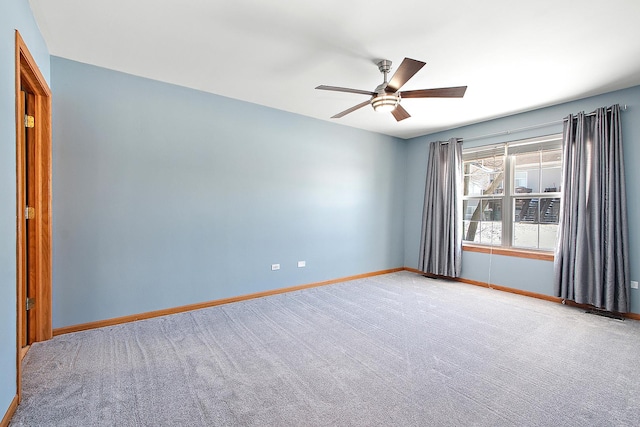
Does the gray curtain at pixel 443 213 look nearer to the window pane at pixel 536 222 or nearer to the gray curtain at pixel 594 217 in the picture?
the window pane at pixel 536 222

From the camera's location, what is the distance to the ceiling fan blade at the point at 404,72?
205 cm

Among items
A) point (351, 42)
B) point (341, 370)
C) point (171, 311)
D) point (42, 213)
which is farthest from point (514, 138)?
point (42, 213)

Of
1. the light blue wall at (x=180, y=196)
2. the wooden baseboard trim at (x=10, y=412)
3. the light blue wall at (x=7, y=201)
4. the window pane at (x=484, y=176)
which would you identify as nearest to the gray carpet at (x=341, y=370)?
the wooden baseboard trim at (x=10, y=412)

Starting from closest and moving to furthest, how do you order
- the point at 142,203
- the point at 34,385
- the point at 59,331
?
the point at 34,385 → the point at 59,331 → the point at 142,203

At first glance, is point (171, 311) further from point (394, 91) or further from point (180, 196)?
point (394, 91)

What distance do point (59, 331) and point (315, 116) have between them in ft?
12.9

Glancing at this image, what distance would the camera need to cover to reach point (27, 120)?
2.44m

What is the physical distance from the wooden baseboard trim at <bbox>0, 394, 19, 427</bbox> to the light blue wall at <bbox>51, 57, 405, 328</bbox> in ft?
4.04

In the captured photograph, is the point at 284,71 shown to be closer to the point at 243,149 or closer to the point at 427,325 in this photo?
the point at 243,149

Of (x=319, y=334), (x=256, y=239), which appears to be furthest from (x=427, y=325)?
(x=256, y=239)

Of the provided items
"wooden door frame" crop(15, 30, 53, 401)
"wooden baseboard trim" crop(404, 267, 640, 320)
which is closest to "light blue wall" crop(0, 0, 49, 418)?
"wooden door frame" crop(15, 30, 53, 401)

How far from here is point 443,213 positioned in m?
5.01

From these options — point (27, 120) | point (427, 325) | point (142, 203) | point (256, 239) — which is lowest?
point (427, 325)

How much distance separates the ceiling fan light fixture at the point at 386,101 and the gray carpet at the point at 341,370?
221 cm
